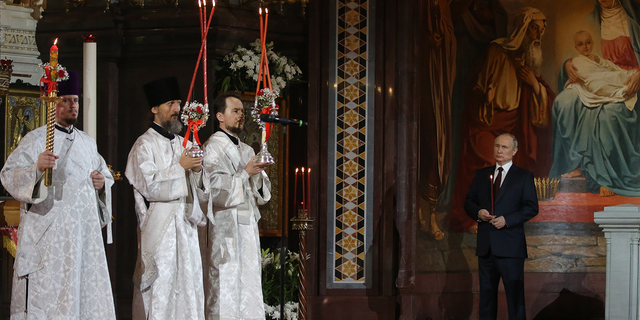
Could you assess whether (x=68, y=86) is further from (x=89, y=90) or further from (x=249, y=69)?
(x=249, y=69)

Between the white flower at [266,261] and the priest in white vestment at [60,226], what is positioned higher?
the priest in white vestment at [60,226]

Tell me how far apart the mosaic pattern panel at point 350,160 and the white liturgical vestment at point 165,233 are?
8.89 feet

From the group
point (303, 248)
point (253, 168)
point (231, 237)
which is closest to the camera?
point (253, 168)

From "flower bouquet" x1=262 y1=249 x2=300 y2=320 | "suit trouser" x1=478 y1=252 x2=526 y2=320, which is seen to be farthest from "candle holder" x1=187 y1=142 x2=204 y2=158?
"suit trouser" x1=478 y1=252 x2=526 y2=320

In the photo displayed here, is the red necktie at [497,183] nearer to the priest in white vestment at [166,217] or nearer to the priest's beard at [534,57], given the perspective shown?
the priest's beard at [534,57]

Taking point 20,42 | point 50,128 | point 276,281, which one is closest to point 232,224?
point 50,128

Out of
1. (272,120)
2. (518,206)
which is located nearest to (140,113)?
(272,120)

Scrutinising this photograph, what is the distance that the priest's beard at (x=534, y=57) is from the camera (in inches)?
373

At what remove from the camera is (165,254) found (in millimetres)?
5730

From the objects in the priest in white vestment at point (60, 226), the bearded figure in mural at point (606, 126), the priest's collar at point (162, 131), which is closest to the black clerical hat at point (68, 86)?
the priest in white vestment at point (60, 226)

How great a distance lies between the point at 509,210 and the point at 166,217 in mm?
3600

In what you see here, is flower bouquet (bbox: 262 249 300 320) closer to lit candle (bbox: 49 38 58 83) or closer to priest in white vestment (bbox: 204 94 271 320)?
priest in white vestment (bbox: 204 94 271 320)

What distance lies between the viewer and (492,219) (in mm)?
7566

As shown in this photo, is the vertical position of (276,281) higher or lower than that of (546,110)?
lower
